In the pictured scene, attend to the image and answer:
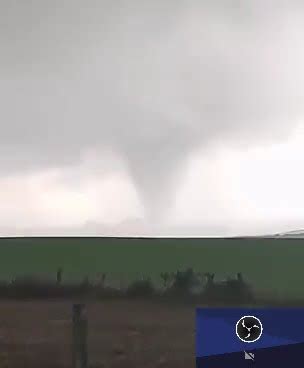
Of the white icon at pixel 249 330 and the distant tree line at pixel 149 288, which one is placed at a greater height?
the distant tree line at pixel 149 288

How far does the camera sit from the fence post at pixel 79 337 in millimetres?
7703

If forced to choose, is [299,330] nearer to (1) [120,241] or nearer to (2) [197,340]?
(2) [197,340]

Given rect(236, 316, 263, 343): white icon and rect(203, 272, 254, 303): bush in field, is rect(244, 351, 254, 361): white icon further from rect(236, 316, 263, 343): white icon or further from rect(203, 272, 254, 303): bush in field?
rect(203, 272, 254, 303): bush in field

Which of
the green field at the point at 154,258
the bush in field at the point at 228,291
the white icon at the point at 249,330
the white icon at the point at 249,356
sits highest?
the green field at the point at 154,258

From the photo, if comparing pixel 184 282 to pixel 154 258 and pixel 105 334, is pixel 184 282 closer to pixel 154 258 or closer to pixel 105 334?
pixel 154 258

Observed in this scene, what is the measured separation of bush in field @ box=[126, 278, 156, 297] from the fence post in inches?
21.7

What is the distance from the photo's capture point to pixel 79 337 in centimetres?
775

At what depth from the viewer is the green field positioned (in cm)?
780

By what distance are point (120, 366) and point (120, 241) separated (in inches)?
53.1

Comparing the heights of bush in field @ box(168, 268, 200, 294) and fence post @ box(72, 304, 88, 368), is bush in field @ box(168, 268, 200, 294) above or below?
above
